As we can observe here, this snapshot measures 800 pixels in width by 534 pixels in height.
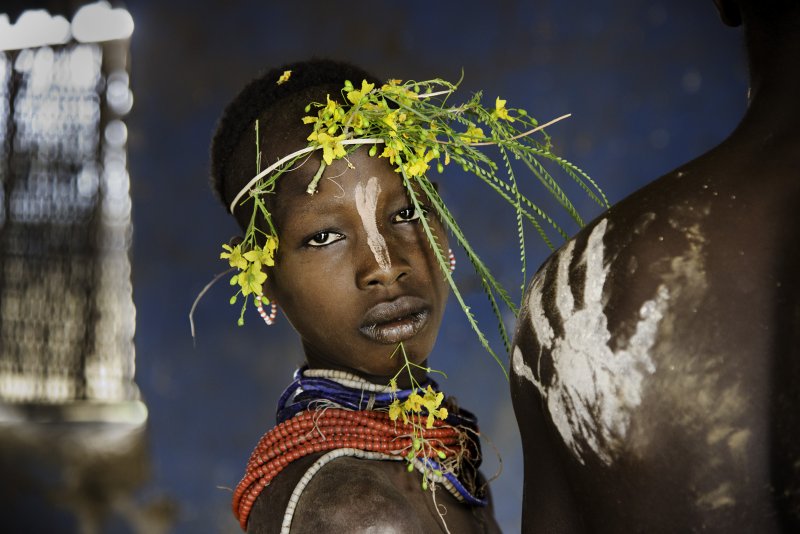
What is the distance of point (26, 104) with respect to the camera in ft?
14.3

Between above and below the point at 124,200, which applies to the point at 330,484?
below

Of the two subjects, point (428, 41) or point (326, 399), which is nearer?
point (326, 399)

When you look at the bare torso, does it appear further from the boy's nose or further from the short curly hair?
the short curly hair

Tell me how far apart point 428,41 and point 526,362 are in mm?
3016

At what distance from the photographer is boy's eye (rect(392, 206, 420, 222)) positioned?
170 centimetres

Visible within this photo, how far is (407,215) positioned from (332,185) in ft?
0.54

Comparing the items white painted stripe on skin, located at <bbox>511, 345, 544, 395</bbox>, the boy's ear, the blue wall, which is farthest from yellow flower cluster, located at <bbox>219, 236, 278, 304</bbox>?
the blue wall

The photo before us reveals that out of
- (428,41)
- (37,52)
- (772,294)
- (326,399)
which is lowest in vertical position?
(772,294)

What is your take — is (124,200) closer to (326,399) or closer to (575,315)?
(326,399)

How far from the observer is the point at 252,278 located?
164 centimetres

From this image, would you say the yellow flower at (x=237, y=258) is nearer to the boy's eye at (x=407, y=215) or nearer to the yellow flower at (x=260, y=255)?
the yellow flower at (x=260, y=255)

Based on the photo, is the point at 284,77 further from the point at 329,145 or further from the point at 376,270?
the point at 376,270

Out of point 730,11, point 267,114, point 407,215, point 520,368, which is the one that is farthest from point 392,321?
point 730,11

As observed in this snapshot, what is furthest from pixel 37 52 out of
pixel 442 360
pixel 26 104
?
pixel 442 360
